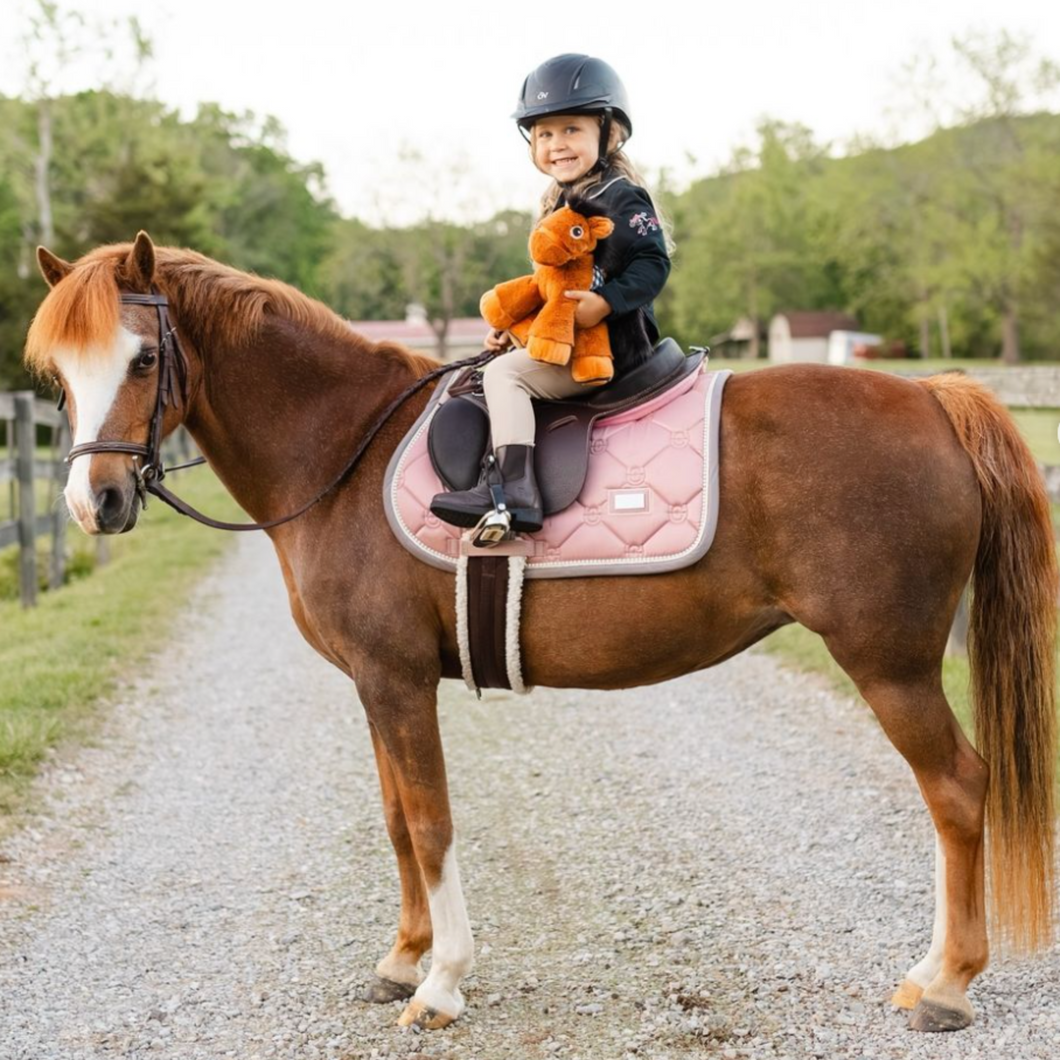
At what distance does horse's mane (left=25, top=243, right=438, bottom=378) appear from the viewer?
11.0 feet

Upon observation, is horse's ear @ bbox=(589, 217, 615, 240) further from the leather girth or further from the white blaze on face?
the white blaze on face

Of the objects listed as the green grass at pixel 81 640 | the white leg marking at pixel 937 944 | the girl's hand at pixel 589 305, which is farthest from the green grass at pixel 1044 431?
the girl's hand at pixel 589 305

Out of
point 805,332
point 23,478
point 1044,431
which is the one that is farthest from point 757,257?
point 23,478

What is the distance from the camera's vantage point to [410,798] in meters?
3.64

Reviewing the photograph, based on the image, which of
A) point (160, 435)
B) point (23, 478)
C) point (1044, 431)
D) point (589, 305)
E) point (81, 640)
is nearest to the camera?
point (589, 305)

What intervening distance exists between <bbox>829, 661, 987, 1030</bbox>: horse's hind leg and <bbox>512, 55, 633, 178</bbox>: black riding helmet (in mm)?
1804

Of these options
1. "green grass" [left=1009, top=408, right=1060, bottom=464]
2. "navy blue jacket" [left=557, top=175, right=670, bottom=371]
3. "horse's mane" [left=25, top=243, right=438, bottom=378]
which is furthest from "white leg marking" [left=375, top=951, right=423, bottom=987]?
"green grass" [left=1009, top=408, right=1060, bottom=464]

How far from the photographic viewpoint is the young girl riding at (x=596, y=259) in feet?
11.4

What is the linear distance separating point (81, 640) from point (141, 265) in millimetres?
5563

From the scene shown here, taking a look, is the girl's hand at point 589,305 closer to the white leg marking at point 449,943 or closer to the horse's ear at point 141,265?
the horse's ear at point 141,265

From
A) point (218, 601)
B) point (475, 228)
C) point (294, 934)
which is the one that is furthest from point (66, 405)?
point (475, 228)

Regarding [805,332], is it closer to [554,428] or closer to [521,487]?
[554,428]

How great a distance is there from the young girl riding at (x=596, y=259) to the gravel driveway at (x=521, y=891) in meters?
1.55

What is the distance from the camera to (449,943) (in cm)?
362
